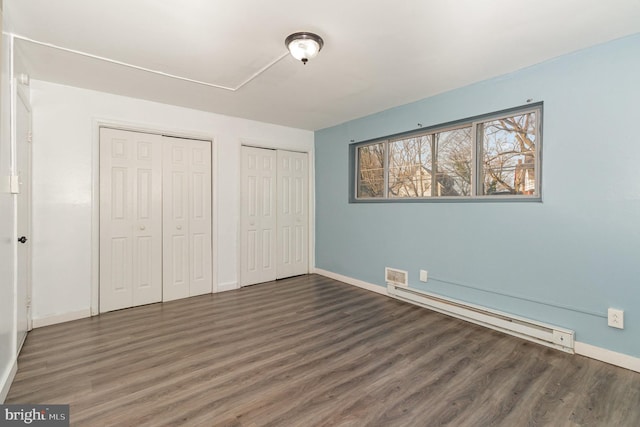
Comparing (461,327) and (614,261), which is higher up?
(614,261)

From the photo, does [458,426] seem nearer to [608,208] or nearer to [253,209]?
[608,208]

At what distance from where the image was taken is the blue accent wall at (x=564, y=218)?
2227 millimetres

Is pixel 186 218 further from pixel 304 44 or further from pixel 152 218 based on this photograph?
pixel 304 44

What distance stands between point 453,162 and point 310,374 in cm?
266

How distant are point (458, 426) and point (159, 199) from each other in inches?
146

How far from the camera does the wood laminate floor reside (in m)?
1.74

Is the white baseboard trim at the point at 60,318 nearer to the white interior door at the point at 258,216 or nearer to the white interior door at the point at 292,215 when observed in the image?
the white interior door at the point at 258,216

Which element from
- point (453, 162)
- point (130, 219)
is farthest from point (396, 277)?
point (130, 219)

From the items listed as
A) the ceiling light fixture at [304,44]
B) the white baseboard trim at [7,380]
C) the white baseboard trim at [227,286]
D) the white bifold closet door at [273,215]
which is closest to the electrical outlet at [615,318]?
the ceiling light fixture at [304,44]

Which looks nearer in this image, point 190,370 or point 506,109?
point 190,370

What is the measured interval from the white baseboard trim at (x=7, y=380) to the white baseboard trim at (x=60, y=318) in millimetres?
1027

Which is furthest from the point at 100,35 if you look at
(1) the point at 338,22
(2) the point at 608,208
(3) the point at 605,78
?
(2) the point at 608,208

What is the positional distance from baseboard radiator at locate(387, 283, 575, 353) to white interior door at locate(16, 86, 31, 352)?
371 cm

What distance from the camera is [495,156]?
9.93ft
